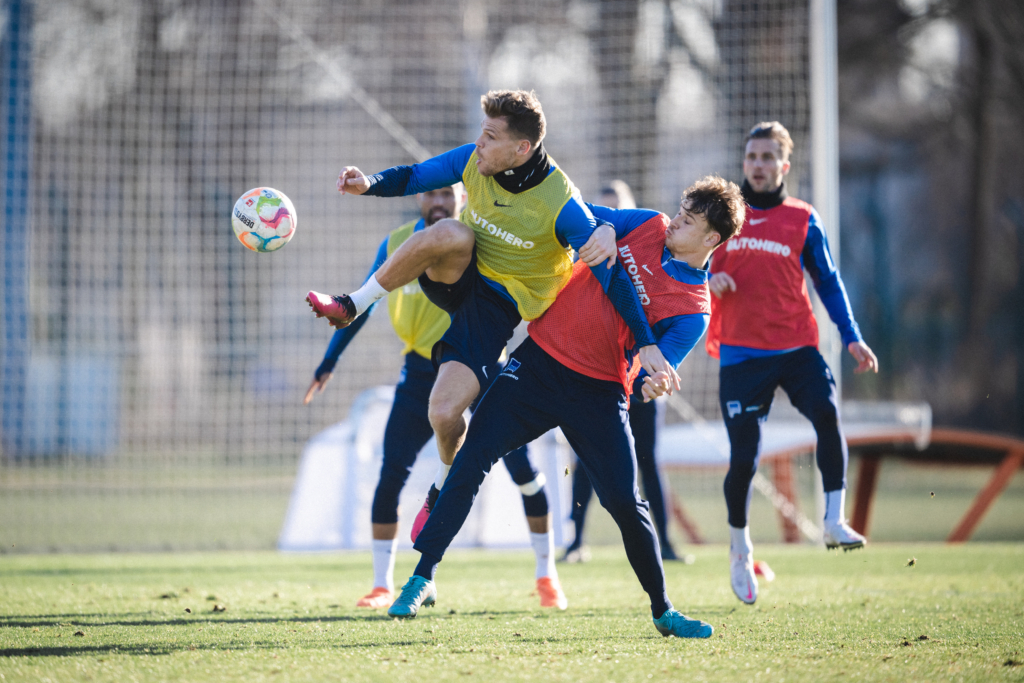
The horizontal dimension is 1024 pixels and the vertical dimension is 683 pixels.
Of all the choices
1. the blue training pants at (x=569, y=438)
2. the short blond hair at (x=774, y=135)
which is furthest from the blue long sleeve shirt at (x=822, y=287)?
the blue training pants at (x=569, y=438)

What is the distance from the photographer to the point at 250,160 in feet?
49.4

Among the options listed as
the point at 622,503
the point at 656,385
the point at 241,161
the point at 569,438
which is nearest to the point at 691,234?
the point at 656,385

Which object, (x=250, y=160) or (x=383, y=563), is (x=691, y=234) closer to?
(x=383, y=563)

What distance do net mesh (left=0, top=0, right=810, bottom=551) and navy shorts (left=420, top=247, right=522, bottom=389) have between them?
4.43m

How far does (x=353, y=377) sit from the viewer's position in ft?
46.6

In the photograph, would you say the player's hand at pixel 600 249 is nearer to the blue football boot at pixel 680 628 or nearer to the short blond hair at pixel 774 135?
the blue football boot at pixel 680 628

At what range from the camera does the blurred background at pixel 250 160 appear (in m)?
11.1

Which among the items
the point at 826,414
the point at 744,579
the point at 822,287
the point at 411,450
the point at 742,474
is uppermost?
the point at 822,287

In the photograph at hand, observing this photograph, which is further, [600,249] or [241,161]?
[241,161]

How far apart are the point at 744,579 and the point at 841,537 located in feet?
1.80

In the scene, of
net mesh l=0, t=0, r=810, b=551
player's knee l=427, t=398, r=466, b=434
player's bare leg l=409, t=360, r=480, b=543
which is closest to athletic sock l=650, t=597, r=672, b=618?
player's bare leg l=409, t=360, r=480, b=543

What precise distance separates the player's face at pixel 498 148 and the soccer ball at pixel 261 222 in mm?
1130

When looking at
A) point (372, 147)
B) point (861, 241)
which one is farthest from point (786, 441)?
point (861, 241)

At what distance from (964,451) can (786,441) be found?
8.94ft
